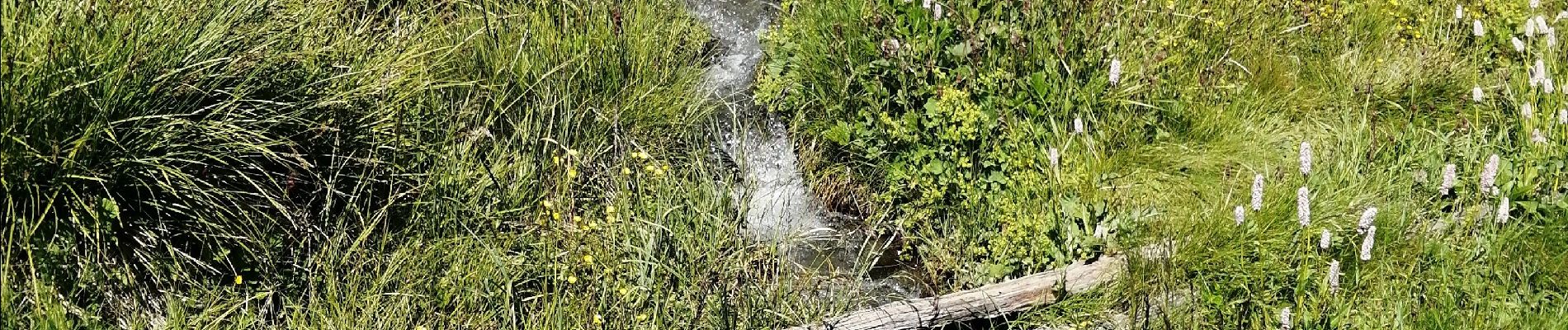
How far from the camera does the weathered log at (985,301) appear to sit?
374cm

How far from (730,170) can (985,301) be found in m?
A: 1.38

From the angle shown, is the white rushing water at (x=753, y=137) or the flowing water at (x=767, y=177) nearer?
the flowing water at (x=767, y=177)

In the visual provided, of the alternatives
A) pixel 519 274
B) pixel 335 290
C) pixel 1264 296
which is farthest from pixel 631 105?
pixel 1264 296

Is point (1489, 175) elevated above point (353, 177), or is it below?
above

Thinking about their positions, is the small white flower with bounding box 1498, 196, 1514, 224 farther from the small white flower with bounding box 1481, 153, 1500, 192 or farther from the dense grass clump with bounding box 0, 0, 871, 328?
the dense grass clump with bounding box 0, 0, 871, 328

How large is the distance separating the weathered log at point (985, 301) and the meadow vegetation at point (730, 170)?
7cm

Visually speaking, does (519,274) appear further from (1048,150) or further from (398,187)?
(1048,150)

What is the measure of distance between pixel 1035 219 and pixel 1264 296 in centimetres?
86

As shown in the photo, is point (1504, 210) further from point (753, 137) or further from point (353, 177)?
point (353, 177)

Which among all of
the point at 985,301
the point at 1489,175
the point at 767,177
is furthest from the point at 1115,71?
the point at 767,177

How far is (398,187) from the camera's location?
3902 mm

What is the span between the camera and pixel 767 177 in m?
5.34

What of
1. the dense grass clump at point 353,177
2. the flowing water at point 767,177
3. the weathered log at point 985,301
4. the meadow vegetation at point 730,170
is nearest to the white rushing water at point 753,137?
the flowing water at point 767,177

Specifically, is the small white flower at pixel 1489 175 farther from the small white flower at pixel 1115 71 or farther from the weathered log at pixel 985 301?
the small white flower at pixel 1115 71
